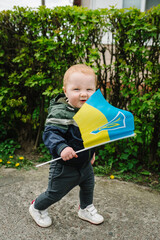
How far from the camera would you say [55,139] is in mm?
1694

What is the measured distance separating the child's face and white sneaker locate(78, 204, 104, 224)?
1076 mm

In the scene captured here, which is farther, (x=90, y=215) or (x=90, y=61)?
(x=90, y=61)

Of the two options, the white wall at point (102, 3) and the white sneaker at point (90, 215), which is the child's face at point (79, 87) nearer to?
the white sneaker at point (90, 215)

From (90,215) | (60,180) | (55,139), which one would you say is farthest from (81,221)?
(55,139)

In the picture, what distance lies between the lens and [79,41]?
10.7ft

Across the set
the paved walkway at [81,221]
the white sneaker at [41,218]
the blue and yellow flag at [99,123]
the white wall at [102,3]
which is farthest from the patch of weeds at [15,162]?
the white wall at [102,3]

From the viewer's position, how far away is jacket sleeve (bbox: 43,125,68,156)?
1.68m

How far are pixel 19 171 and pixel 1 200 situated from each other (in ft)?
2.63

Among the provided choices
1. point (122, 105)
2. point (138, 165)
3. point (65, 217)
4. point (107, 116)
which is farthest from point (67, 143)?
point (138, 165)

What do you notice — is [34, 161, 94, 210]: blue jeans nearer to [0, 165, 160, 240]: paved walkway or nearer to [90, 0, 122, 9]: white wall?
[0, 165, 160, 240]: paved walkway

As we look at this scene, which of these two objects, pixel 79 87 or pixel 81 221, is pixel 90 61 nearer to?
pixel 79 87

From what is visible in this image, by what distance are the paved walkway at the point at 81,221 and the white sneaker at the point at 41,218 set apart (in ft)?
0.15

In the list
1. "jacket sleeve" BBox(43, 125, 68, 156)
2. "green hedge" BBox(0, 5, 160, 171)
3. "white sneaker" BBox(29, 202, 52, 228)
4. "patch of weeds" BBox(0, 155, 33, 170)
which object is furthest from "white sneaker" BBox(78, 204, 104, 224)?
"patch of weeds" BBox(0, 155, 33, 170)

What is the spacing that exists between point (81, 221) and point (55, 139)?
1.02 meters
